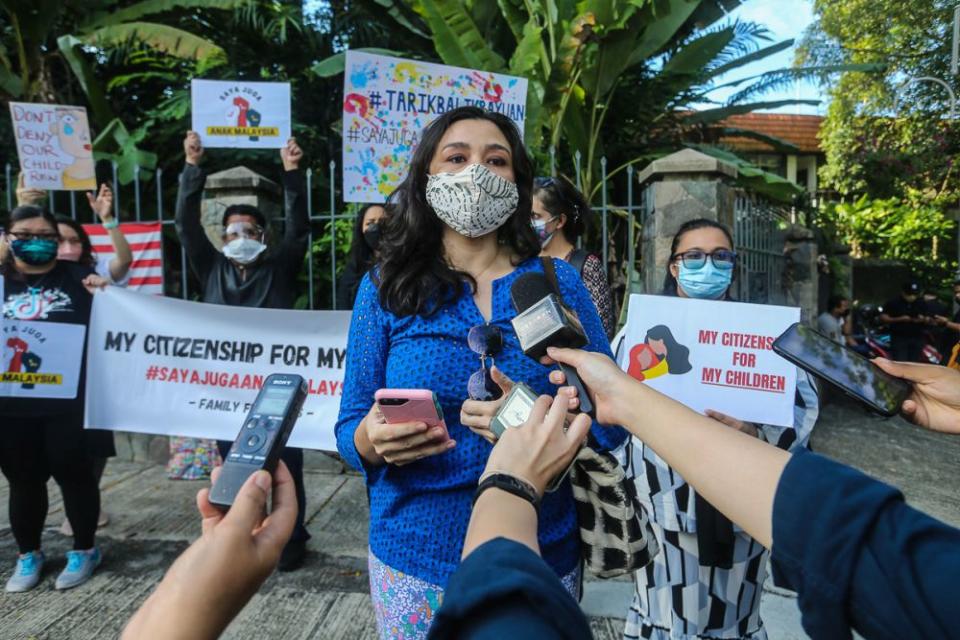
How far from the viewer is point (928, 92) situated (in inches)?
114

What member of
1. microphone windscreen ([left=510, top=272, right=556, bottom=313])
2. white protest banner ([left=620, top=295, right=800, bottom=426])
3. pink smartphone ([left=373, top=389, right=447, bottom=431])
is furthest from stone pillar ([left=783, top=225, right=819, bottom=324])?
pink smartphone ([left=373, top=389, right=447, bottom=431])

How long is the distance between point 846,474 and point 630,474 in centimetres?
165

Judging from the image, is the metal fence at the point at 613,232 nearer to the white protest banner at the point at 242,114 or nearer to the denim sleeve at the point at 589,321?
the white protest banner at the point at 242,114

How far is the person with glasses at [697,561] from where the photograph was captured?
210cm

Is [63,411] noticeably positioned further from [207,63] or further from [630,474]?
[207,63]

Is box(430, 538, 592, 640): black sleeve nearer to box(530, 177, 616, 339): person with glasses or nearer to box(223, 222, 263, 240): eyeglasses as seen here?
box(530, 177, 616, 339): person with glasses

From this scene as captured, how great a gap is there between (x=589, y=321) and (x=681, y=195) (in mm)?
3021

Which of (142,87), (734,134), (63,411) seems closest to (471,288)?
(63,411)

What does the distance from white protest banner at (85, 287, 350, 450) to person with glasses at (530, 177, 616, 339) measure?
1375 mm

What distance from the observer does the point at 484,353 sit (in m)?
1.54

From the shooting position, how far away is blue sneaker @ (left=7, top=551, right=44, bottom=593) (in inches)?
127

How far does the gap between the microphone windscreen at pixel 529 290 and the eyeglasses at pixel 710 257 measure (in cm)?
123

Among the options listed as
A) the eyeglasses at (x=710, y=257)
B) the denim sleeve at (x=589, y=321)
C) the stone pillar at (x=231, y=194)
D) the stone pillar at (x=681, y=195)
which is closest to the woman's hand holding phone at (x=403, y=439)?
the denim sleeve at (x=589, y=321)

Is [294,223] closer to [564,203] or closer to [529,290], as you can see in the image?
[564,203]
